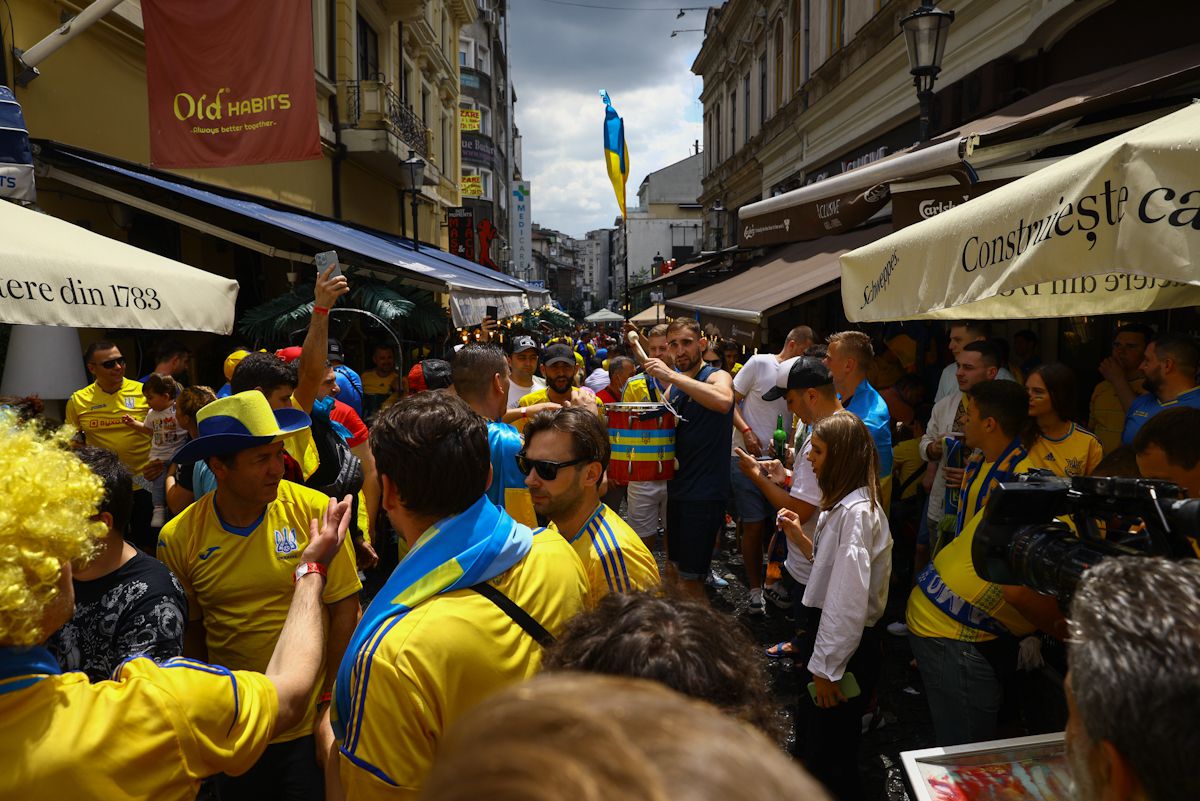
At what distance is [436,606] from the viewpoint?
1.74 meters

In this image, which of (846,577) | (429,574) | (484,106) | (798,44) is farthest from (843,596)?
(484,106)

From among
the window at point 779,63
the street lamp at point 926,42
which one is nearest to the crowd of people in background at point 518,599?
the street lamp at point 926,42

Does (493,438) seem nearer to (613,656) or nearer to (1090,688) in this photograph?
(613,656)

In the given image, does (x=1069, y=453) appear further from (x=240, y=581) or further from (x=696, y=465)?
(x=240, y=581)

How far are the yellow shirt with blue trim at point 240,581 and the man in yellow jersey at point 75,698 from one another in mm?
889

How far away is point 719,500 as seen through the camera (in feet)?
16.7

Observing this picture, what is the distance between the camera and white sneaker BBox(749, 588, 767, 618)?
5.68 meters

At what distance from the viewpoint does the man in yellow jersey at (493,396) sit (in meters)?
3.75

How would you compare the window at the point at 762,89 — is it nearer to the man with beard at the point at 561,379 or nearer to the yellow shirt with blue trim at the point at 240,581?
the man with beard at the point at 561,379

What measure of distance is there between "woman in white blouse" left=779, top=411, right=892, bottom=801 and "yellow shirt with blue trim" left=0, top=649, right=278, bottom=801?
210cm

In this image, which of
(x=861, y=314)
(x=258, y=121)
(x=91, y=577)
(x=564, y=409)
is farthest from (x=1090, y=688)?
(x=258, y=121)

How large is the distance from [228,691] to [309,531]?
116 centimetres

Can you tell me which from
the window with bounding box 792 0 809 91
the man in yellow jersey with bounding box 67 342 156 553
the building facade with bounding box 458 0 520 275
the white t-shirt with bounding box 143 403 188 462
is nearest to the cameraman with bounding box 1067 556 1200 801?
the white t-shirt with bounding box 143 403 188 462

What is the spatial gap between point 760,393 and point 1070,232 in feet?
13.0
